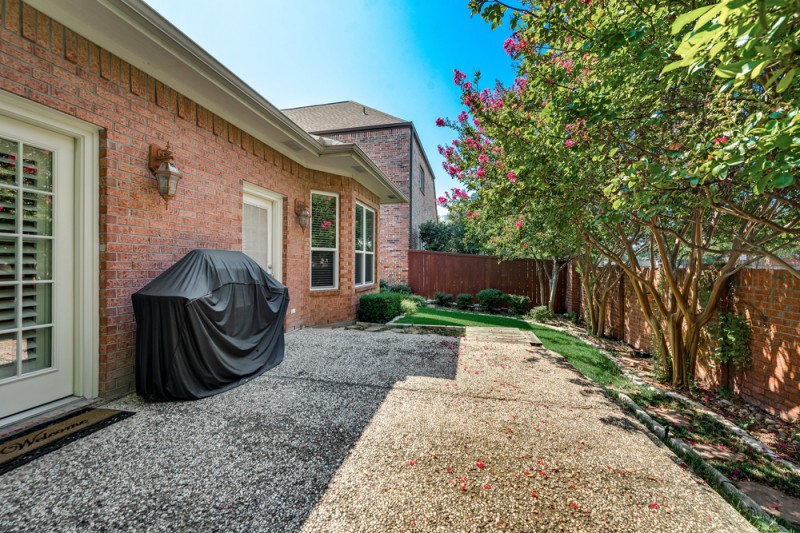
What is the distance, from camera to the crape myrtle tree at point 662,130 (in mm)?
1615

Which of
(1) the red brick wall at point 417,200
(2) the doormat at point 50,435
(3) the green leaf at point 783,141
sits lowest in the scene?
(2) the doormat at point 50,435

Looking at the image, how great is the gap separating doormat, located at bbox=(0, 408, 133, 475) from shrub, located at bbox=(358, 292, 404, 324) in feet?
16.8

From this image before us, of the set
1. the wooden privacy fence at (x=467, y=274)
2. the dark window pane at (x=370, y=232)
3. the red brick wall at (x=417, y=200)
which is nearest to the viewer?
the dark window pane at (x=370, y=232)

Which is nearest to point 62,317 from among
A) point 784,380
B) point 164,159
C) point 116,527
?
point 164,159

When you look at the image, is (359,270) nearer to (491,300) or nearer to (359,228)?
(359,228)

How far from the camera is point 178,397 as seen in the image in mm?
3074

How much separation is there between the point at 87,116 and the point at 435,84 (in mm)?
9495

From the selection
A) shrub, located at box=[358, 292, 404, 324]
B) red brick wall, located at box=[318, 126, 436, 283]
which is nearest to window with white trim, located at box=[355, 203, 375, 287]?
shrub, located at box=[358, 292, 404, 324]

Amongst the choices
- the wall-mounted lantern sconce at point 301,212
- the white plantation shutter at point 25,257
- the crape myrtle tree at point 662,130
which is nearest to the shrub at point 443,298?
the crape myrtle tree at point 662,130

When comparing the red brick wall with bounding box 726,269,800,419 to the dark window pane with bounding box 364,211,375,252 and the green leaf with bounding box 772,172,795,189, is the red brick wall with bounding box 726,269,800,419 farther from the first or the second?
the dark window pane with bounding box 364,211,375,252

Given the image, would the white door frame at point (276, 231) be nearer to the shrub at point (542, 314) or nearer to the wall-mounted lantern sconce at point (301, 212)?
the wall-mounted lantern sconce at point (301, 212)

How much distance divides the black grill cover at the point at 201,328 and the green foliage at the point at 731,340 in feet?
18.5

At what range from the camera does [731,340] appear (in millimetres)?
4051

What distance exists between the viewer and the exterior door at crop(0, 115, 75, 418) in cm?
257
